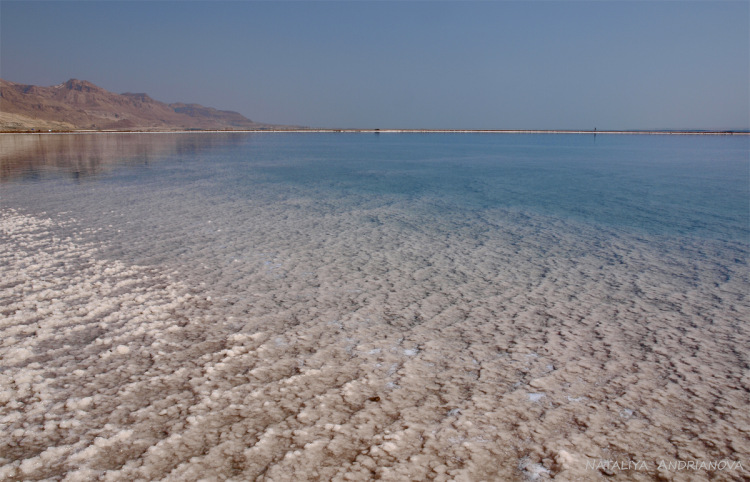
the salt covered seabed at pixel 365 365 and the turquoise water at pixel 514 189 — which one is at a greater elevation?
the turquoise water at pixel 514 189

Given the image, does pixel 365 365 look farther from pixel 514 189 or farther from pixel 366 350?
pixel 514 189

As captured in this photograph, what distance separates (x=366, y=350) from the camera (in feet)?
11.6

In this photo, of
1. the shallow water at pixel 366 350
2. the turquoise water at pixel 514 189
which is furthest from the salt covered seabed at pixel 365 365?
the turquoise water at pixel 514 189

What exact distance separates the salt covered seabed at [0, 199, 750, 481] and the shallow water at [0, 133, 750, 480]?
2 centimetres

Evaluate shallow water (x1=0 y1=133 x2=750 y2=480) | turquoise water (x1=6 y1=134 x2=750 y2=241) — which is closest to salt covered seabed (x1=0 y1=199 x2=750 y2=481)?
shallow water (x1=0 y1=133 x2=750 y2=480)

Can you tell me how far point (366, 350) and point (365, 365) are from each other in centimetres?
23

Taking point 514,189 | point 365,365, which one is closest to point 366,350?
point 365,365

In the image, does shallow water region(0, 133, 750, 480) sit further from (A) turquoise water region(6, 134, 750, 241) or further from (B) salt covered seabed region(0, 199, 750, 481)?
(A) turquoise water region(6, 134, 750, 241)

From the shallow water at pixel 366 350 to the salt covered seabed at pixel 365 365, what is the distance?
2 centimetres

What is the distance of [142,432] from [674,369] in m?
3.22

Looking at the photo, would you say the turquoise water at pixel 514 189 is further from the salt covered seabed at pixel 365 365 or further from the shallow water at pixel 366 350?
the salt covered seabed at pixel 365 365

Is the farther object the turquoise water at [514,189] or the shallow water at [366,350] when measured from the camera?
the turquoise water at [514,189]

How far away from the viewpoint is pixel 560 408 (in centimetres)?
281

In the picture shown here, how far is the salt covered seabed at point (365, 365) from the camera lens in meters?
2.40
